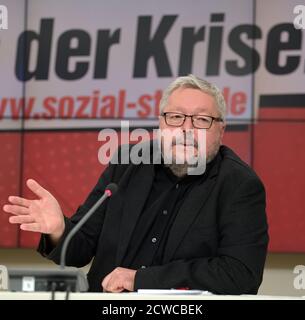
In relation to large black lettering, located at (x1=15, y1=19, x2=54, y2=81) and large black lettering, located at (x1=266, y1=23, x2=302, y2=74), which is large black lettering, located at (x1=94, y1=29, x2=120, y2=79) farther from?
large black lettering, located at (x1=266, y1=23, x2=302, y2=74)

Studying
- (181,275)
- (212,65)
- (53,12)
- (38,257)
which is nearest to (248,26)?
(212,65)

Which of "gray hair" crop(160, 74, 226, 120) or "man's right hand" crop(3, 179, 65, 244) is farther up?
"gray hair" crop(160, 74, 226, 120)

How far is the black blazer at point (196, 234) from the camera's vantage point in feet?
7.73

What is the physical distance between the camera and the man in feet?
7.77

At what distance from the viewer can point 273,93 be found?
14.1 feet

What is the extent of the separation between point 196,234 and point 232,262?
0.58ft

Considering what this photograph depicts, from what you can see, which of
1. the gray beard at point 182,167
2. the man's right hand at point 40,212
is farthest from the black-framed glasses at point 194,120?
the man's right hand at point 40,212

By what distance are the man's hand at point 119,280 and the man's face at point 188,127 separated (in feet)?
1.72

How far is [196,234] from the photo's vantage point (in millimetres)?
2484

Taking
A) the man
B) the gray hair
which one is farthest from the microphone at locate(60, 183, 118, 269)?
the gray hair

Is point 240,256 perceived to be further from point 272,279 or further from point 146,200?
point 272,279

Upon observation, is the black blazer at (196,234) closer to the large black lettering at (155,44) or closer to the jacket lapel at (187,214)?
the jacket lapel at (187,214)

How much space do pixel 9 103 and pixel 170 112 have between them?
2055mm

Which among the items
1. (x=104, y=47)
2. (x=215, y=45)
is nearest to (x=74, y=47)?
(x=104, y=47)
